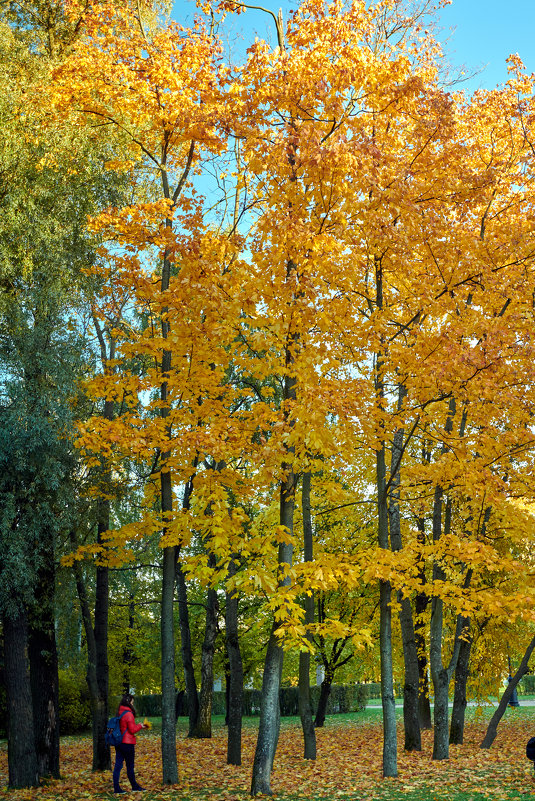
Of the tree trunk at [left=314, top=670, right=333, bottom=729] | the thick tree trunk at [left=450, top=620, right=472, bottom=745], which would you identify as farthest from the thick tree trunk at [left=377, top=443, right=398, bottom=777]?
the tree trunk at [left=314, top=670, right=333, bottom=729]

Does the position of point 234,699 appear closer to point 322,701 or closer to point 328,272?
point 328,272

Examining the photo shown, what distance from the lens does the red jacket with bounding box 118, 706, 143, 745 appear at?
1075cm

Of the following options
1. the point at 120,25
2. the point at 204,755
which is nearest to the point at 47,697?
the point at 204,755

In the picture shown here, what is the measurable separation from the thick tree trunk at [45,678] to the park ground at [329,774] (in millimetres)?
647

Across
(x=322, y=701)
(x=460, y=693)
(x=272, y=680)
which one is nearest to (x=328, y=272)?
(x=272, y=680)

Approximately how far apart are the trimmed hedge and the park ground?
1439 centimetres

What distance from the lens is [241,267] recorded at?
985 cm

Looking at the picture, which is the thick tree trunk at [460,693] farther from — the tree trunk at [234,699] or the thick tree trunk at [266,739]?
the thick tree trunk at [266,739]

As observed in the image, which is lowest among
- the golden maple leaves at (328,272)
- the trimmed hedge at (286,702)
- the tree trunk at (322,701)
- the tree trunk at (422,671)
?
the trimmed hedge at (286,702)

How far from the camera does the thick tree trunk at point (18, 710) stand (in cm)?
1124

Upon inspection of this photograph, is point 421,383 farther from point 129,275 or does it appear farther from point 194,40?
point 194,40

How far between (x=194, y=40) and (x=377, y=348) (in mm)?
7129

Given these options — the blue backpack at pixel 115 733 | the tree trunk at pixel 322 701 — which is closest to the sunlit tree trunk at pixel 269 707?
the blue backpack at pixel 115 733

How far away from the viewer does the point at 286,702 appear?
32.9 meters
